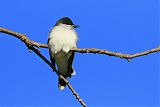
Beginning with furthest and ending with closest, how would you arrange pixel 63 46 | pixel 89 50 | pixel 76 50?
pixel 63 46, pixel 76 50, pixel 89 50

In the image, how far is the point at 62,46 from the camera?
6777 mm

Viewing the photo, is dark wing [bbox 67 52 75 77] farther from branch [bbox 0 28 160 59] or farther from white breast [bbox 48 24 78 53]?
branch [bbox 0 28 160 59]

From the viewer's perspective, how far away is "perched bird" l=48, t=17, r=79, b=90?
6715 millimetres

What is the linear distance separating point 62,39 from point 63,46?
0.17m

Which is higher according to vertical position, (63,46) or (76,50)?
(63,46)

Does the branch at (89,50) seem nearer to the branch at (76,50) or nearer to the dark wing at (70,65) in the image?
the branch at (76,50)

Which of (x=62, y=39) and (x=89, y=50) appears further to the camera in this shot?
(x=62, y=39)

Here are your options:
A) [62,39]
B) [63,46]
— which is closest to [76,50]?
[63,46]

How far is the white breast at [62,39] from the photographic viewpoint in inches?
265

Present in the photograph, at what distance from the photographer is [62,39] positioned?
6.87 metres

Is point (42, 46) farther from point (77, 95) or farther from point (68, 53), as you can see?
point (68, 53)

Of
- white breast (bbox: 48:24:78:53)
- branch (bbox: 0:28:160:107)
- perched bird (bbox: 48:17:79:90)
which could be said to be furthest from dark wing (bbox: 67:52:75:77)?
branch (bbox: 0:28:160:107)

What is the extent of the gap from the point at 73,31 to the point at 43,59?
7.83 ft

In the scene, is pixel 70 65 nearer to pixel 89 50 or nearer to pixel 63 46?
pixel 63 46
